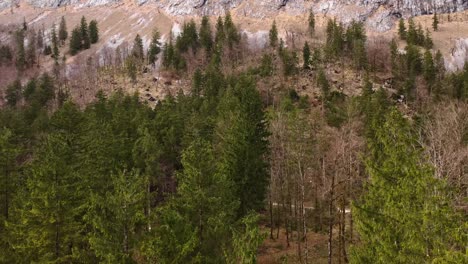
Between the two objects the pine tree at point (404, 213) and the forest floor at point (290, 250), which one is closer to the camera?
the pine tree at point (404, 213)

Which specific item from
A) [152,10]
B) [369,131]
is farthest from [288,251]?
[152,10]

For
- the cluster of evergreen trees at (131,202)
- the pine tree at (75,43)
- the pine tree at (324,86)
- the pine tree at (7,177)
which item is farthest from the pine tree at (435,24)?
the pine tree at (7,177)

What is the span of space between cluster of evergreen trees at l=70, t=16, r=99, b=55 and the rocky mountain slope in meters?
31.9

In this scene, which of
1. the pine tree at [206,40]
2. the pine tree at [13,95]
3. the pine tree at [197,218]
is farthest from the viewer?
the pine tree at [206,40]

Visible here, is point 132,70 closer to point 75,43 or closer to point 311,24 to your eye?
point 75,43

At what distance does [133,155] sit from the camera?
110 ft

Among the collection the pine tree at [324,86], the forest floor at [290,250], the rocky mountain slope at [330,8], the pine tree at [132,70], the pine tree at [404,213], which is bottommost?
the forest floor at [290,250]

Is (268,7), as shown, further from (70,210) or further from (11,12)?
(70,210)

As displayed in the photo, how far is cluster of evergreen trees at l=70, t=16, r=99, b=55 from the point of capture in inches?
5487

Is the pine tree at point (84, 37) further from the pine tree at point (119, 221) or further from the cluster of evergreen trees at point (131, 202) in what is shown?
the pine tree at point (119, 221)

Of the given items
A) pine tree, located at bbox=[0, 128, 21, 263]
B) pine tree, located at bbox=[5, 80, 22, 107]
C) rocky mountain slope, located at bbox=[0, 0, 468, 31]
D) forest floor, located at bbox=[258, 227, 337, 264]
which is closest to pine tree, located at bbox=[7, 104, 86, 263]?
pine tree, located at bbox=[0, 128, 21, 263]

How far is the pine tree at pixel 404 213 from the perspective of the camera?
1079 centimetres

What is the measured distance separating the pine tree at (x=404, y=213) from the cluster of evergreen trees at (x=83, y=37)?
144 m

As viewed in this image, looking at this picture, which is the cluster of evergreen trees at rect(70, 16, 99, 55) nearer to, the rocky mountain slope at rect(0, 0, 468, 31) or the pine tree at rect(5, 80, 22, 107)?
the rocky mountain slope at rect(0, 0, 468, 31)
